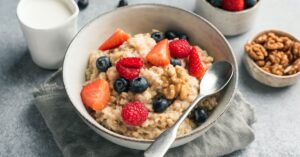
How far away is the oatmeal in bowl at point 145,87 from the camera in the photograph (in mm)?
1554

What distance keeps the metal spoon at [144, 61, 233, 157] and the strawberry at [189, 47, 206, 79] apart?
20 millimetres

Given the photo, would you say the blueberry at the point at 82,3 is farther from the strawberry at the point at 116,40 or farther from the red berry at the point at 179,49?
the red berry at the point at 179,49

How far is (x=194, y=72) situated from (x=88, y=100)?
1.25ft

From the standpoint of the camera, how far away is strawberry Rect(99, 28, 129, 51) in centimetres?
179

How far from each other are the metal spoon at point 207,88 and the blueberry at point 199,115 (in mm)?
40

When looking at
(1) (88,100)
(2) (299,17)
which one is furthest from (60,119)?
(2) (299,17)

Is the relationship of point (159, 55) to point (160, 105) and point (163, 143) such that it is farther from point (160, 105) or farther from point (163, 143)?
point (163, 143)

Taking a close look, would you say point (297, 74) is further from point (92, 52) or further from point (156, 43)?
point (92, 52)

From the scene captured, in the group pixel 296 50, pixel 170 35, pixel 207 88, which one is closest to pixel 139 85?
pixel 207 88

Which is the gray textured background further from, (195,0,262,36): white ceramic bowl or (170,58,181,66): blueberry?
(170,58,181,66): blueberry

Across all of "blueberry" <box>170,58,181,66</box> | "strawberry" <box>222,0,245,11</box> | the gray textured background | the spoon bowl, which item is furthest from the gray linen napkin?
"strawberry" <box>222,0,245,11</box>

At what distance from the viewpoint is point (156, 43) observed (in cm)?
178

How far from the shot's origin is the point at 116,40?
70.7 inches

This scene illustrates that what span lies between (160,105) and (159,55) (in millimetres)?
190
